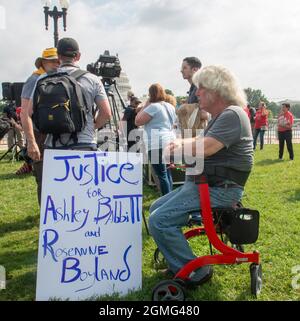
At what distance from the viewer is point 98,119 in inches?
135

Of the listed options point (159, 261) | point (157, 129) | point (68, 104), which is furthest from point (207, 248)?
point (68, 104)

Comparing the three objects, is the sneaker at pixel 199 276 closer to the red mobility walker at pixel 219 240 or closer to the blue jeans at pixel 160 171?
the red mobility walker at pixel 219 240

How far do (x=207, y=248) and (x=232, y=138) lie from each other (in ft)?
5.15

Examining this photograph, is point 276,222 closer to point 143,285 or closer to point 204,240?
point 204,240

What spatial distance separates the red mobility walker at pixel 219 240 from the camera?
265 centimetres

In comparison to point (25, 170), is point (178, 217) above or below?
above

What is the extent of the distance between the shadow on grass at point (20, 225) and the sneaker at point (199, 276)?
252 centimetres

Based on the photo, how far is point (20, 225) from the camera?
483 centimetres

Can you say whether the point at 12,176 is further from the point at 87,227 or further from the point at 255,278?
the point at 255,278

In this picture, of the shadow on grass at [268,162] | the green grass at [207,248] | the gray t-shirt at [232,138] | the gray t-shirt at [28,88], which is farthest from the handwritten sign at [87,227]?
the shadow on grass at [268,162]

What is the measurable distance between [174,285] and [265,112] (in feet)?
39.8

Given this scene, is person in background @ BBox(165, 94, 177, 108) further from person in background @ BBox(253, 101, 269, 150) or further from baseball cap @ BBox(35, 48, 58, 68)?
person in background @ BBox(253, 101, 269, 150)

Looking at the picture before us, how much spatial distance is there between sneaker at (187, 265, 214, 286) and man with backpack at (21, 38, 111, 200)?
1304mm
